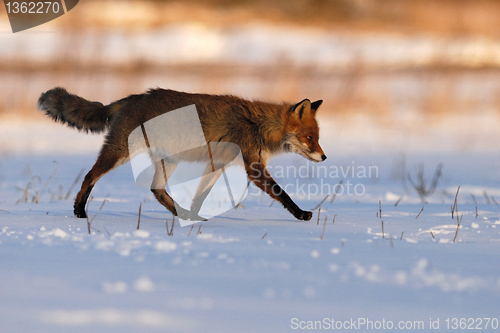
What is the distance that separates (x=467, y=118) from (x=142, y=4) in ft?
36.8

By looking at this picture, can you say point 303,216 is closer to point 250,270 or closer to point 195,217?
point 195,217

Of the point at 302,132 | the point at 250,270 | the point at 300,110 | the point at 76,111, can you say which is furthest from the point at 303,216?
the point at 76,111

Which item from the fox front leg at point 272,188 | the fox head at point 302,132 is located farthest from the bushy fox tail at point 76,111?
the fox head at point 302,132

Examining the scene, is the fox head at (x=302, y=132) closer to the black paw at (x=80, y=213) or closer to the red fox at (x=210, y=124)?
the red fox at (x=210, y=124)

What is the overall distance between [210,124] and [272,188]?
0.78 m

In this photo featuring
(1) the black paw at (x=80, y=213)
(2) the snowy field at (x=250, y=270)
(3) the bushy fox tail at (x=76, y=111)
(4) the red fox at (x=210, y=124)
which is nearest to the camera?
(2) the snowy field at (x=250, y=270)

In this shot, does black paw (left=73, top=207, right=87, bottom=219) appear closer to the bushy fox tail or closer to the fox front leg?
the bushy fox tail

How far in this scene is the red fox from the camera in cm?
433

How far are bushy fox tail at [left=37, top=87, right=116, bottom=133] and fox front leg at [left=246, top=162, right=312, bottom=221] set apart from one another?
53.9 inches

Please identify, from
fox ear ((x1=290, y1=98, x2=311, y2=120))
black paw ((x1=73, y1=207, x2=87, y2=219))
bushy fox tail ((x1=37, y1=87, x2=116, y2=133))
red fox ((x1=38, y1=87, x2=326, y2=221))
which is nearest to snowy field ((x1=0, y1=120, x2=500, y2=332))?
black paw ((x1=73, y1=207, x2=87, y2=219))

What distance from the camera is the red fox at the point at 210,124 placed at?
4.33 m

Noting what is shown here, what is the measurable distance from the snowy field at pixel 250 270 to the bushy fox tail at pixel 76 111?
30.7 inches

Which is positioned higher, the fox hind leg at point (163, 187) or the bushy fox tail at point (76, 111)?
the bushy fox tail at point (76, 111)

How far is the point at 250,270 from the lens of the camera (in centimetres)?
238
